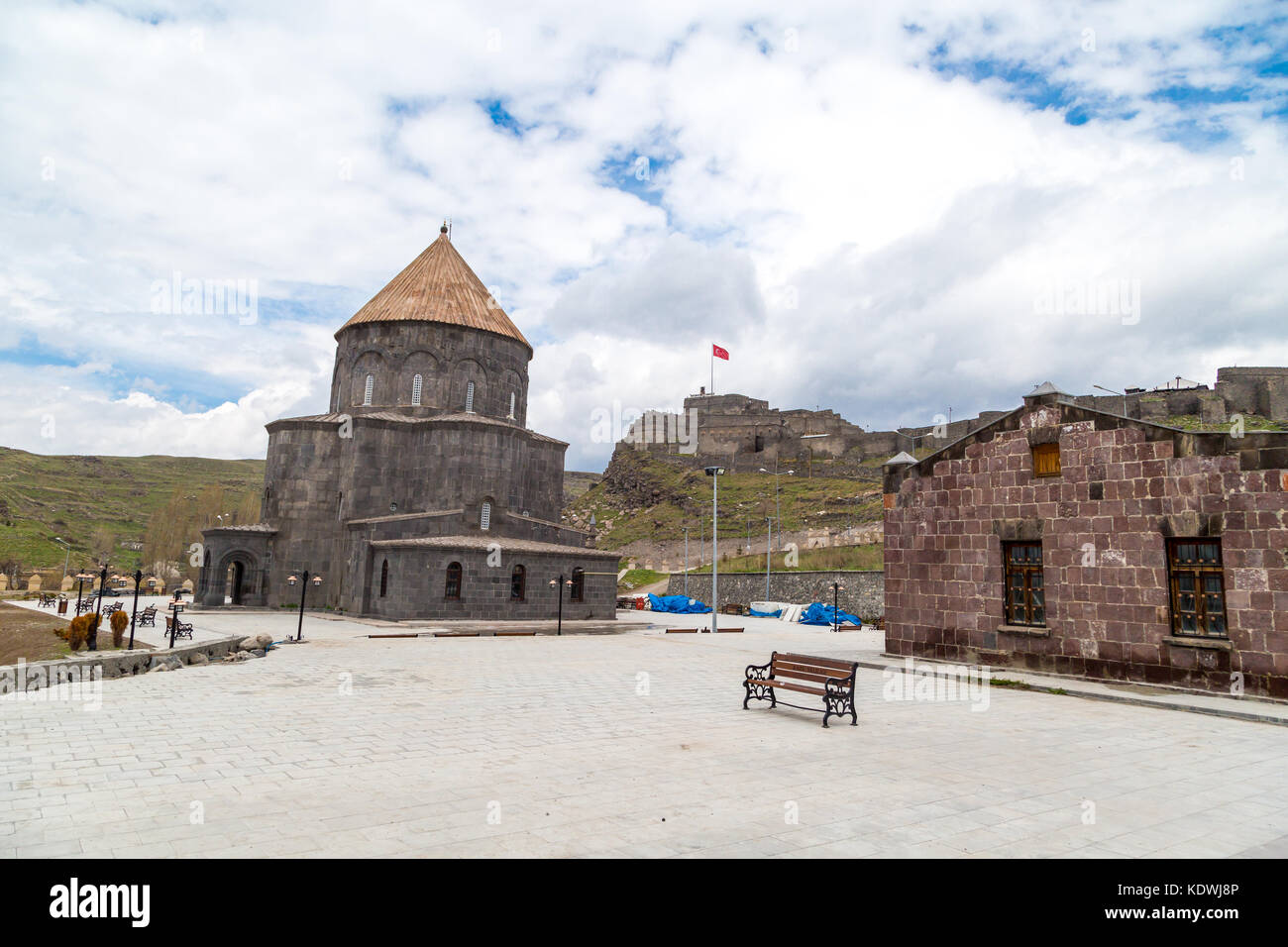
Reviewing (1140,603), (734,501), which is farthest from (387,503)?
(734,501)

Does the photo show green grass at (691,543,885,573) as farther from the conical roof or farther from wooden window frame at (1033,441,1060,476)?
wooden window frame at (1033,441,1060,476)

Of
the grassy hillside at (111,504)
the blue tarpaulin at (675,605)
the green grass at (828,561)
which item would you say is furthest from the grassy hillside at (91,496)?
the green grass at (828,561)

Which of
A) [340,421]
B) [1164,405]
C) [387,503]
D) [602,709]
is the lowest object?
[602,709]

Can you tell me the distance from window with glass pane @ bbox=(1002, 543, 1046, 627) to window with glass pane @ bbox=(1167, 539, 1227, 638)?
2418mm

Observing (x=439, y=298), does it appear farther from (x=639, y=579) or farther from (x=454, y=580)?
(x=639, y=579)

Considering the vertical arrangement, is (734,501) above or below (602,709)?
above

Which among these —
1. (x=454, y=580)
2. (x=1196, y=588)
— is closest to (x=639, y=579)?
(x=454, y=580)

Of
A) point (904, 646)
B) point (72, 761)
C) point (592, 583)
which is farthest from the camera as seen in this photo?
point (592, 583)

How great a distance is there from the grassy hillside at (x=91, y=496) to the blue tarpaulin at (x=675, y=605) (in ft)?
135

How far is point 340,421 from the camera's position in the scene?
36875 mm

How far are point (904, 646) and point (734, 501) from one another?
57.0 m
